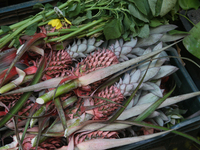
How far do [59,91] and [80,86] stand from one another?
9 centimetres

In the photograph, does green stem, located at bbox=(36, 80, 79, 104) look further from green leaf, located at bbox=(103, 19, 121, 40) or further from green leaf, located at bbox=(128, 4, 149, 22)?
green leaf, located at bbox=(128, 4, 149, 22)

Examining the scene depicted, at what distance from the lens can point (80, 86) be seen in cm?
82

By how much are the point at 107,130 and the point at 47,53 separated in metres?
0.51

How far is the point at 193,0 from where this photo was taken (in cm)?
116

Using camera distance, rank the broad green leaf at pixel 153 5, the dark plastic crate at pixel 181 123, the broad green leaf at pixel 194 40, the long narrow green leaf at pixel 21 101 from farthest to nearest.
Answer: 1. the broad green leaf at pixel 194 40
2. the broad green leaf at pixel 153 5
3. the dark plastic crate at pixel 181 123
4. the long narrow green leaf at pixel 21 101

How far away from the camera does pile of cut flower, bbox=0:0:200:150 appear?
0.77 metres

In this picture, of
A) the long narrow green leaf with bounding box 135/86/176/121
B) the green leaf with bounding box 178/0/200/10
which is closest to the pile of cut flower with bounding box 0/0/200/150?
the long narrow green leaf with bounding box 135/86/176/121

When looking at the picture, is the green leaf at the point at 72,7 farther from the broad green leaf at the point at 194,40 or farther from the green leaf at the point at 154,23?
the broad green leaf at the point at 194,40

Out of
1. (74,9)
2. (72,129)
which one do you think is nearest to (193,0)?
(74,9)

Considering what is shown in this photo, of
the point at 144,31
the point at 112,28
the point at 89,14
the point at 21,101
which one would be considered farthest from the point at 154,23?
the point at 21,101

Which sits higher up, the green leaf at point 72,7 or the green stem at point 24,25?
the green leaf at point 72,7

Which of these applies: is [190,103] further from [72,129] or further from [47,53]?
[47,53]

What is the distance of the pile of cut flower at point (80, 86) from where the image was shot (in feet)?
2.51

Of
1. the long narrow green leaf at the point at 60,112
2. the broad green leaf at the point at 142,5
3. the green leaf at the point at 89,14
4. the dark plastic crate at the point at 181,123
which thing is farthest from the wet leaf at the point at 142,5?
the long narrow green leaf at the point at 60,112
